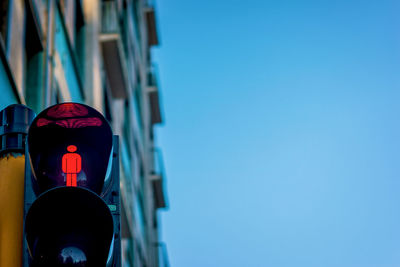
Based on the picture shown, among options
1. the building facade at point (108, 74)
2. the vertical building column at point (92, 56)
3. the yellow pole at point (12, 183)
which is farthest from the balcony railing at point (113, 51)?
the yellow pole at point (12, 183)

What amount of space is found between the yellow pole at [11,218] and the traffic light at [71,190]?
16 cm

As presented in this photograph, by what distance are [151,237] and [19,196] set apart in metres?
28.0

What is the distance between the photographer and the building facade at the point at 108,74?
1081cm

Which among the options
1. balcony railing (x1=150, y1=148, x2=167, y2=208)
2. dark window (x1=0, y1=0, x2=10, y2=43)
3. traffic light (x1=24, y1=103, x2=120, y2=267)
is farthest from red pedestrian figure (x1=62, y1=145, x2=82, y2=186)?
balcony railing (x1=150, y1=148, x2=167, y2=208)

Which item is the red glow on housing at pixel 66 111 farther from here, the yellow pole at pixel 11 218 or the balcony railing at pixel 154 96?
the balcony railing at pixel 154 96

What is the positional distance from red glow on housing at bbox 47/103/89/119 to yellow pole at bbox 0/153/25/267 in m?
0.34

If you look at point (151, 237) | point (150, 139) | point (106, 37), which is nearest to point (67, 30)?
point (106, 37)

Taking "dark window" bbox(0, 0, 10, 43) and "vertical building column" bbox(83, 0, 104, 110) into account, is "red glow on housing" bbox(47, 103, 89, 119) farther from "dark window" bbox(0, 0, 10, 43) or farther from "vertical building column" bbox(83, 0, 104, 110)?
"vertical building column" bbox(83, 0, 104, 110)

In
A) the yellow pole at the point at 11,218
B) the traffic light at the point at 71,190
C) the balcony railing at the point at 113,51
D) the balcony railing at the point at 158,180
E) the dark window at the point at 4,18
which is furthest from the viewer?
the balcony railing at the point at 158,180

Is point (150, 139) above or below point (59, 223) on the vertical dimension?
above

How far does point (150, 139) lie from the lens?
34.9m

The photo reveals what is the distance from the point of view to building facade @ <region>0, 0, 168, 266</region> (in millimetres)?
10812

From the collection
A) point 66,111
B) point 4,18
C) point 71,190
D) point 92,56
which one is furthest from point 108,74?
point 71,190

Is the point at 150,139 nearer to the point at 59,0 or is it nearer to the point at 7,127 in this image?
the point at 59,0
